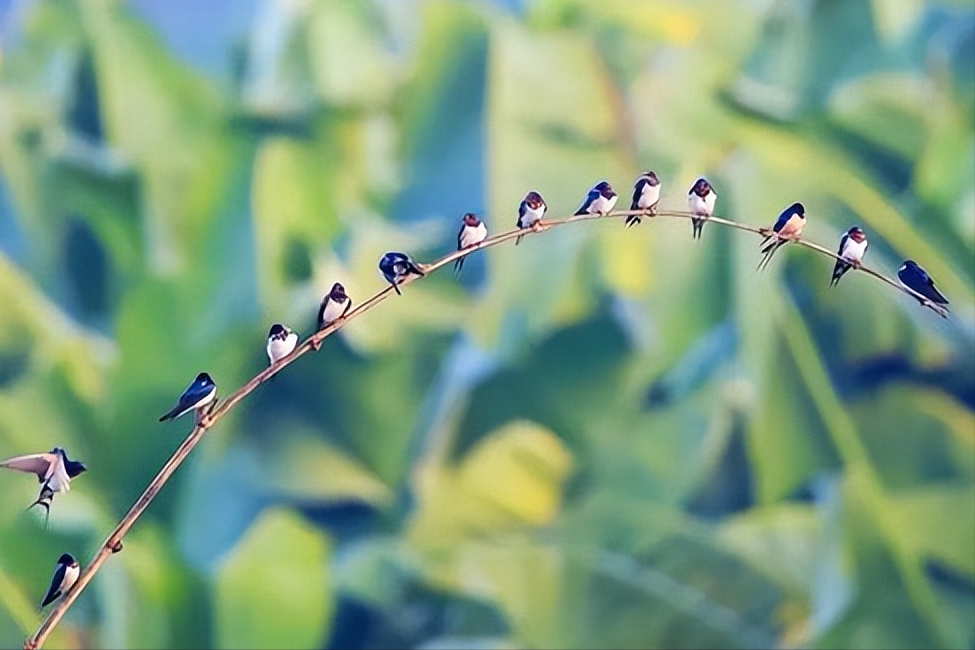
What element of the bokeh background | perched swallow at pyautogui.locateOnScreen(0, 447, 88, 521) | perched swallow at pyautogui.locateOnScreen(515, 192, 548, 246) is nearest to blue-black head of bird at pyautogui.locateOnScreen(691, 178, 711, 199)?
perched swallow at pyautogui.locateOnScreen(515, 192, 548, 246)

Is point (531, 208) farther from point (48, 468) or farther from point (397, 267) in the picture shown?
point (48, 468)

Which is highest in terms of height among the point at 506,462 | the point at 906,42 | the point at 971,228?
the point at 906,42

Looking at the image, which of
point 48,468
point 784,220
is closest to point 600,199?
point 784,220

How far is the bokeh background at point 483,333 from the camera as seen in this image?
312 centimetres

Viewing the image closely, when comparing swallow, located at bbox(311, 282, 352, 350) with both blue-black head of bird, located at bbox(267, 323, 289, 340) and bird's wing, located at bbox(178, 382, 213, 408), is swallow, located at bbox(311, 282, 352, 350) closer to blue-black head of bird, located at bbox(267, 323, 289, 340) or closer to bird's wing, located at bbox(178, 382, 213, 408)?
blue-black head of bird, located at bbox(267, 323, 289, 340)

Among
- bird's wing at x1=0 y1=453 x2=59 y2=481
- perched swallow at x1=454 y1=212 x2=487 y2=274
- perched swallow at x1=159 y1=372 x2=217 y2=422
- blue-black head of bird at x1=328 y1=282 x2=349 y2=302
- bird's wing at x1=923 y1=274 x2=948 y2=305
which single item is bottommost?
bird's wing at x1=0 y1=453 x2=59 y2=481

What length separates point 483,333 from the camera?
3172mm

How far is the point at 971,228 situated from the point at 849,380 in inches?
17.4

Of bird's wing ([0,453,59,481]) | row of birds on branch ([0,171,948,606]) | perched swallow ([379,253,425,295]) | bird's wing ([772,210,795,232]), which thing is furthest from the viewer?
bird's wing ([772,210,795,232])

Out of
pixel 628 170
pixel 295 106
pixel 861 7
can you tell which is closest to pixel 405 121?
pixel 295 106

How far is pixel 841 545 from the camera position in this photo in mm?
3174

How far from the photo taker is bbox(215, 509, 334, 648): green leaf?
3.10 metres

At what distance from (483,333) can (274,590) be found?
705 mm

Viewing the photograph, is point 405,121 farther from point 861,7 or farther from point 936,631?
point 936,631
